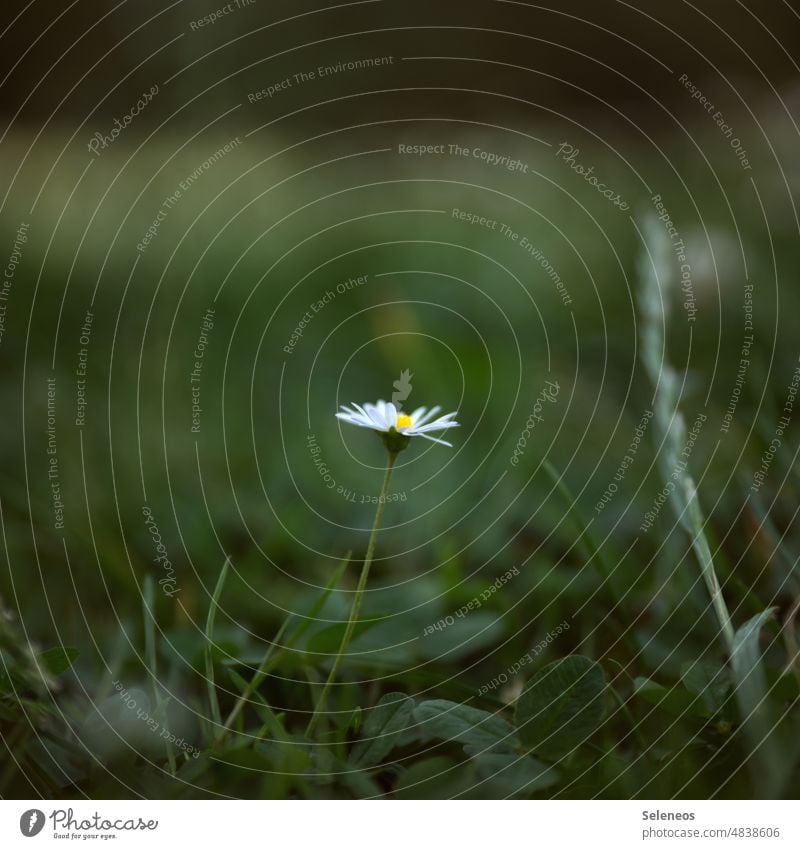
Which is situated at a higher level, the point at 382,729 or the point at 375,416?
the point at 375,416

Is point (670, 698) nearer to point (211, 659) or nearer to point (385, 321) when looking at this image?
point (211, 659)

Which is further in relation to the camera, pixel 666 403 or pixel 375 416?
pixel 666 403

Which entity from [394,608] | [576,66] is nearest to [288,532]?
[394,608]

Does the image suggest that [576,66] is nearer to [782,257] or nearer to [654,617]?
[782,257]

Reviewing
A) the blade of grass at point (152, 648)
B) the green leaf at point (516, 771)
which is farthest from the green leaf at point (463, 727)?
the blade of grass at point (152, 648)

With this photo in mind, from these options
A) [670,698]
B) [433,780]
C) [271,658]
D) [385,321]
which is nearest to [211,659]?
[271,658]

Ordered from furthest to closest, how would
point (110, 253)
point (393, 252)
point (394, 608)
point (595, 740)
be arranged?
1. point (393, 252)
2. point (110, 253)
3. point (394, 608)
4. point (595, 740)
